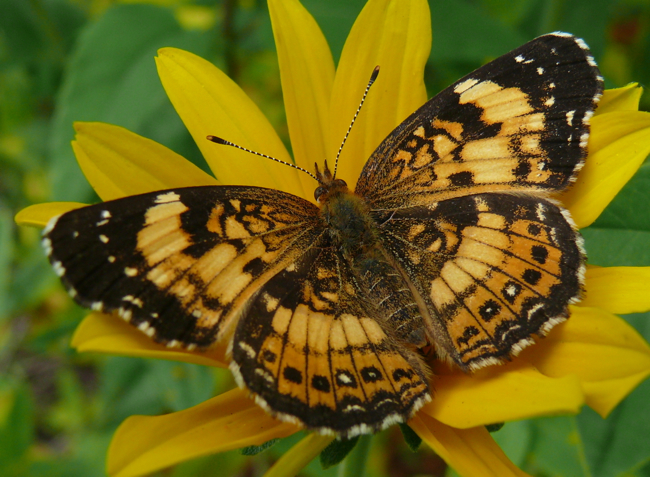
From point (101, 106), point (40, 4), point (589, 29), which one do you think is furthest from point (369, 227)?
→ point (40, 4)

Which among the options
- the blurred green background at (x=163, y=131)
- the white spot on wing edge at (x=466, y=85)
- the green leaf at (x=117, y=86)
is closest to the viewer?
the white spot on wing edge at (x=466, y=85)

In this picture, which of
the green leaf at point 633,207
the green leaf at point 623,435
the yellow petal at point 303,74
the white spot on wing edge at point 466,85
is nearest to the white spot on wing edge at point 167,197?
the yellow petal at point 303,74

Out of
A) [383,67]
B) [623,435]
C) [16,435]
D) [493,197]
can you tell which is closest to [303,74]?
[383,67]

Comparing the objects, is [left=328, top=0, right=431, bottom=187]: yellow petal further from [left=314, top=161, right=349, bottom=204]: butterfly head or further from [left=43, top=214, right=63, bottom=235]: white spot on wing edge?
[left=43, top=214, right=63, bottom=235]: white spot on wing edge

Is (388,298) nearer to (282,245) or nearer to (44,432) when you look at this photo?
(282,245)

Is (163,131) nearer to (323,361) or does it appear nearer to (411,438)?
(323,361)

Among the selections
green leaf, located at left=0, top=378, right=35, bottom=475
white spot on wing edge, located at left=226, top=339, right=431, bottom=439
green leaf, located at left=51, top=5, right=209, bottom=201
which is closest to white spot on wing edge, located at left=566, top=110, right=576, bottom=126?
white spot on wing edge, located at left=226, top=339, right=431, bottom=439

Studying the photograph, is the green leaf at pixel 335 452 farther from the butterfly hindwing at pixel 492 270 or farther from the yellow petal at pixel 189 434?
the butterfly hindwing at pixel 492 270
